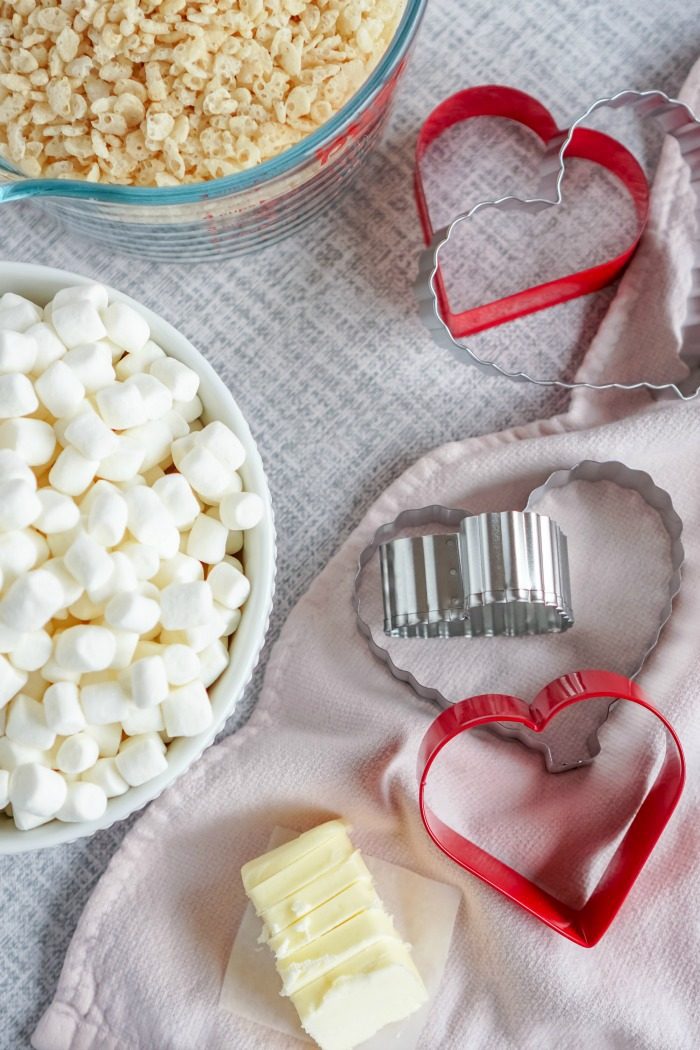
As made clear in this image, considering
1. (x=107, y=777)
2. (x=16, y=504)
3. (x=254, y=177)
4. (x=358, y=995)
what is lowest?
(x=358, y=995)

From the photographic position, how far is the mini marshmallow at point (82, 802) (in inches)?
→ 20.5

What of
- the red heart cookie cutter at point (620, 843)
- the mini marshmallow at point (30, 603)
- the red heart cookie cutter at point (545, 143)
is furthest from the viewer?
the red heart cookie cutter at point (545, 143)

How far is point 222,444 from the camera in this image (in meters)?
0.54

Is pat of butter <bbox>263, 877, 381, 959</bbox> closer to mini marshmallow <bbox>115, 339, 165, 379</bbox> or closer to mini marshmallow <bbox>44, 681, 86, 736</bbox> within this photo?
mini marshmallow <bbox>44, 681, 86, 736</bbox>

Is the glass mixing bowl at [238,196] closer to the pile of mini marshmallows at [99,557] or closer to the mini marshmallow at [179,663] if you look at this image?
the pile of mini marshmallows at [99,557]

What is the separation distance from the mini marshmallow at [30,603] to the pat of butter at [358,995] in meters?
0.28

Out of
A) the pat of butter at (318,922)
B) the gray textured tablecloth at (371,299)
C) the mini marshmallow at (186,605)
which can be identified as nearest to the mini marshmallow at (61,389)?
the mini marshmallow at (186,605)

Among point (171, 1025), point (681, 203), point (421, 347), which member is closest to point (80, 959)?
point (171, 1025)

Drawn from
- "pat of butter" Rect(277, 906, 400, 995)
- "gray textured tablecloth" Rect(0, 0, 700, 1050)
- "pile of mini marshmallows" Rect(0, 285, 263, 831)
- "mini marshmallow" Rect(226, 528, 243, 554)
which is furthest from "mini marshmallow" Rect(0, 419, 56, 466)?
"pat of butter" Rect(277, 906, 400, 995)

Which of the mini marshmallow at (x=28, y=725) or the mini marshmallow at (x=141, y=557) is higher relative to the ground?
the mini marshmallow at (x=141, y=557)

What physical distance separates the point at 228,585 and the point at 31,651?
0.10 m

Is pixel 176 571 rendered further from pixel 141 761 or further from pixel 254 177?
pixel 254 177

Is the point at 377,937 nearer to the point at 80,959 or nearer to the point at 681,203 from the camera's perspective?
the point at 80,959

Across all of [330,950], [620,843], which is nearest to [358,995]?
[330,950]
